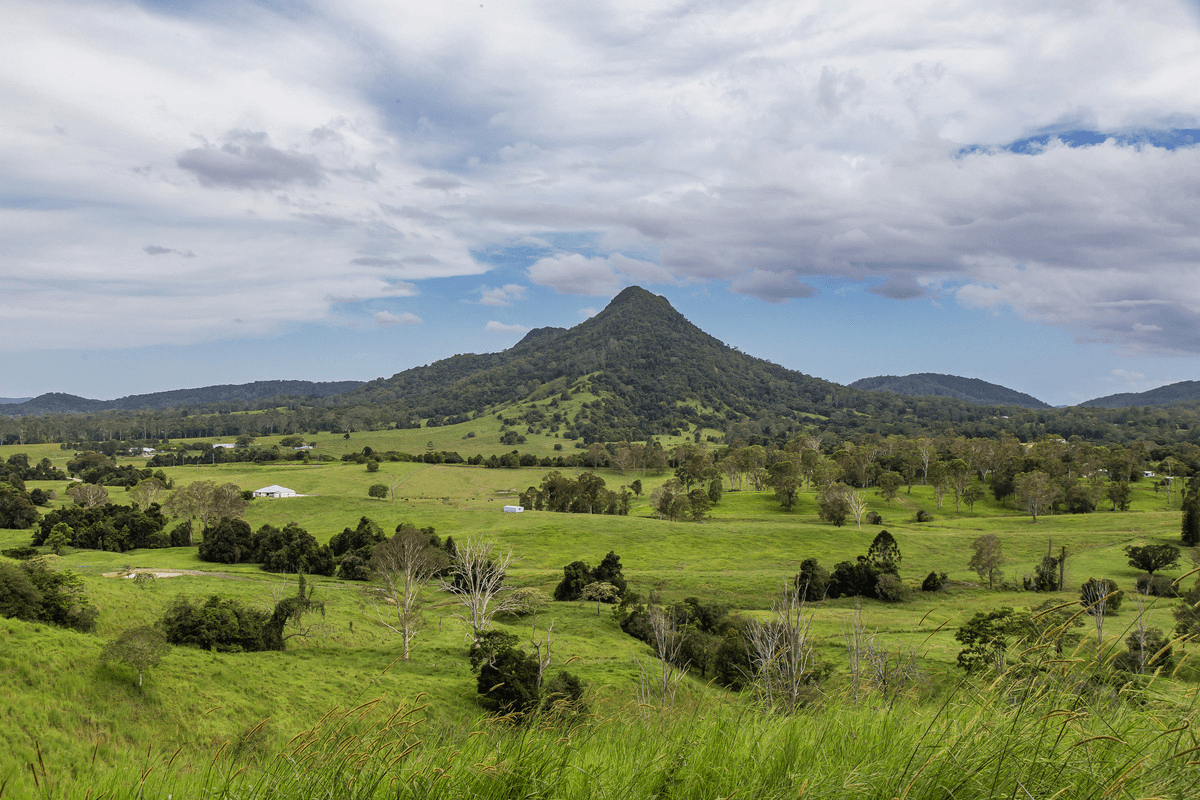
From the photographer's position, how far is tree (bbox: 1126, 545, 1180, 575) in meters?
64.2

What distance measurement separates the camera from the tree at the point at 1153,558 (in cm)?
6425

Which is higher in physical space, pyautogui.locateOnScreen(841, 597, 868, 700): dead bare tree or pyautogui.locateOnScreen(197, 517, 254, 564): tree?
pyautogui.locateOnScreen(841, 597, 868, 700): dead bare tree

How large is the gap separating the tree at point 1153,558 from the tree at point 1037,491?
26.2 metres

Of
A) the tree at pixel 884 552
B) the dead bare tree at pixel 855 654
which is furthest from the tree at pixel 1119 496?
the dead bare tree at pixel 855 654

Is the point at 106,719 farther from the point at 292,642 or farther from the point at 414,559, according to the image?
the point at 414,559

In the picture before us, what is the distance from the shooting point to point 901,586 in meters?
61.2

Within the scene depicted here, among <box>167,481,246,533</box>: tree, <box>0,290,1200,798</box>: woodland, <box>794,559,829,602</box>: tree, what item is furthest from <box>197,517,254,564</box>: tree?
<box>794,559,829,602</box>: tree

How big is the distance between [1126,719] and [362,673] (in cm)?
3926

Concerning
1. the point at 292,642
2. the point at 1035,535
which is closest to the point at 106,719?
the point at 292,642

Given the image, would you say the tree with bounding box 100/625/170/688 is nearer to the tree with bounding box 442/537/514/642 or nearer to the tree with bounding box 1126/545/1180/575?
the tree with bounding box 442/537/514/642

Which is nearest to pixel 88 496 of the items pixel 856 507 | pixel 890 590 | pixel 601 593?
pixel 601 593

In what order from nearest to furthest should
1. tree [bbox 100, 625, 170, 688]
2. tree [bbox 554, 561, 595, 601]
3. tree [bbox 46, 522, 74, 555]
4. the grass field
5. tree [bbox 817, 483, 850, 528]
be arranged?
the grass field
tree [bbox 100, 625, 170, 688]
tree [bbox 554, 561, 595, 601]
tree [bbox 46, 522, 74, 555]
tree [bbox 817, 483, 850, 528]

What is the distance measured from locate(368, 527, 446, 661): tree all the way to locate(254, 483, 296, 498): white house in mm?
69662

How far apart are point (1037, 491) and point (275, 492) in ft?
415
